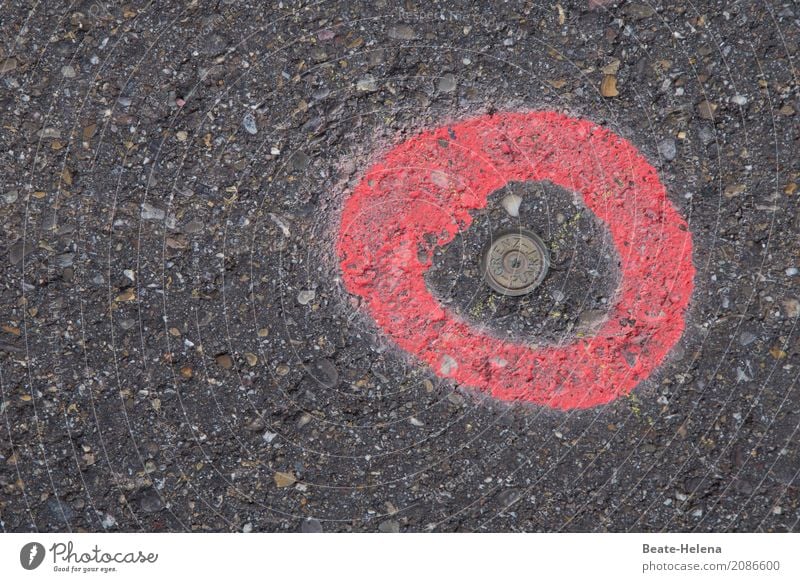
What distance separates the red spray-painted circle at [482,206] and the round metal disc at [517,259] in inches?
6.7

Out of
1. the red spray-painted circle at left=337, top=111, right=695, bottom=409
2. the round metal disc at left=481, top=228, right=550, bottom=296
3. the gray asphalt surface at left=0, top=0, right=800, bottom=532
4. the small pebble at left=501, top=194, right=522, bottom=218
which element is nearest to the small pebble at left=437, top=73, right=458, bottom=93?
the gray asphalt surface at left=0, top=0, right=800, bottom=532

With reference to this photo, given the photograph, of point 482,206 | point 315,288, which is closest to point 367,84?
point 482,206

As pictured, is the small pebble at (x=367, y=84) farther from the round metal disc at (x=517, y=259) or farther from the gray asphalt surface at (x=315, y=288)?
the round metal disc at (x=517, y=259)

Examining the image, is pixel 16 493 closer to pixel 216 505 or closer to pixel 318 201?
pixel 216 505

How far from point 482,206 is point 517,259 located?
0.92 feet

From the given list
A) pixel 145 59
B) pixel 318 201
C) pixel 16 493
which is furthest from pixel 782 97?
pixel 16 493

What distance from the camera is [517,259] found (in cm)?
257

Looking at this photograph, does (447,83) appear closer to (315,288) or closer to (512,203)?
(512,203)

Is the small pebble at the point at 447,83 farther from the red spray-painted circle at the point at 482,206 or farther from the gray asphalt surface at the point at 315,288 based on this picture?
the red spray-painted circle at the point at 482,206

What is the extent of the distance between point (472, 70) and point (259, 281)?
4.37 ft

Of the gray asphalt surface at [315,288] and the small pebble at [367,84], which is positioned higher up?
the small pebble at [367,84]

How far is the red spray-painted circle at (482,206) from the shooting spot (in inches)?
101

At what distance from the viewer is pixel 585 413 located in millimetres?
2592

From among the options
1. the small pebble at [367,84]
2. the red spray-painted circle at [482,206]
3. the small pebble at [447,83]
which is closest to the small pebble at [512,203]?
the red spray-painted circle at [482,206]
